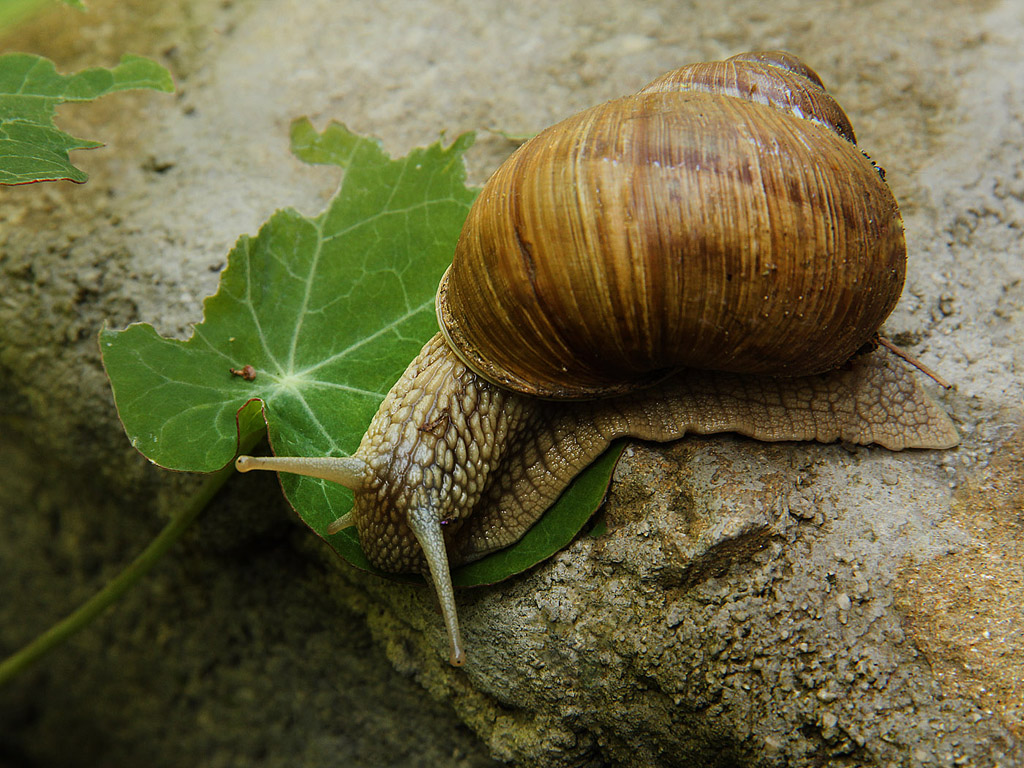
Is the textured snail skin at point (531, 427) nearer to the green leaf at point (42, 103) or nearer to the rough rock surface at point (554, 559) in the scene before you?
the rough rock surface at point (554, 559)

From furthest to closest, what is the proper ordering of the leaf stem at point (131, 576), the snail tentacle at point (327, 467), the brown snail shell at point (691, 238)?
the leaf stem at point (131, 576)
the snail tentacle at point (327, 467)
the brown snail shell at point (691, 238)

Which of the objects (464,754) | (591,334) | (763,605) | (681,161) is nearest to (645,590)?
(763,605)

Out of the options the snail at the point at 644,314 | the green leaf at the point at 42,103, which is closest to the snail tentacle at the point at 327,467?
the snail at the point at 644,314

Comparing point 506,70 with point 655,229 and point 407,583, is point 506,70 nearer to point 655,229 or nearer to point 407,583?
point 655,229

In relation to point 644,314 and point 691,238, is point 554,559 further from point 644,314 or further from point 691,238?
point 691,238

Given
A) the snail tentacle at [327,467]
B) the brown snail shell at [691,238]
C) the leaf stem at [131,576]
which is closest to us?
the brown snail shell at [691,238]

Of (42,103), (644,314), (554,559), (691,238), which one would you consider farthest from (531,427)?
(42,103)

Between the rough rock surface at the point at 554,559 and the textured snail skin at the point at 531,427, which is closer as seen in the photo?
the rough rock surface at the point at 554,559

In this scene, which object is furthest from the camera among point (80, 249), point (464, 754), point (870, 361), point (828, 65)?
point (828, 65)
